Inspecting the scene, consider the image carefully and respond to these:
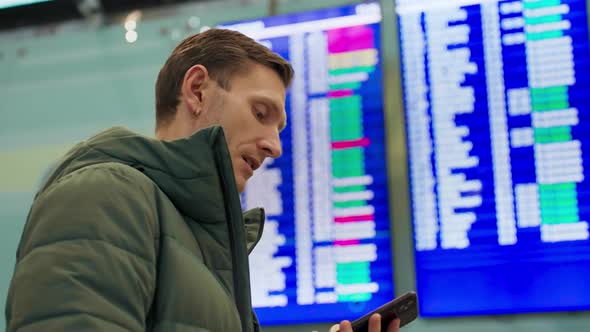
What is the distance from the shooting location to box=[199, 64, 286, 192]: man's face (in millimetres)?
1160

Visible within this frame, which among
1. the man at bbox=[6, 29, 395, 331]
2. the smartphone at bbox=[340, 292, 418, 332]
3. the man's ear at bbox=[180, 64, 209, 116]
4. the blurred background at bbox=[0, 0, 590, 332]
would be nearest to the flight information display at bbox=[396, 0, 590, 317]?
the blurred background at bbox=[0, 0, 590, 332]


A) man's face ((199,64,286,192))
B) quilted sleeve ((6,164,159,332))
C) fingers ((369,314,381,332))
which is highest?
man's face ((199,64,286,192))

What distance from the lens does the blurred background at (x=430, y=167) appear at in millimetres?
2115

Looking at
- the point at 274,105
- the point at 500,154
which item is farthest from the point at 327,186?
the point at 274,105

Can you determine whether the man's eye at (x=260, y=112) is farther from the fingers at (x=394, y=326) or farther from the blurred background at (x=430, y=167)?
the blurred background at (x=430, y=167)

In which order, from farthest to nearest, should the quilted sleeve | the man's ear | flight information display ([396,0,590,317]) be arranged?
flight information display ([396,0,590,317]) < the man's ear < the quilted sleeve

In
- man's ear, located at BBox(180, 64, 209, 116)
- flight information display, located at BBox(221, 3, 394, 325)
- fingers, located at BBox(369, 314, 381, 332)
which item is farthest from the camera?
flight information display, located at BBox(221, 3, 394, 325)

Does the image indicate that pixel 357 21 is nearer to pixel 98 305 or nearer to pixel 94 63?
pixel 94 63

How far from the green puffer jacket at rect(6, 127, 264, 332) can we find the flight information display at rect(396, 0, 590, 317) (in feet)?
3.91

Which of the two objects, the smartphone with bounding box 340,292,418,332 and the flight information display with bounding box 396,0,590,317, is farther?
the flight information display with bounding box 396,0,590,317

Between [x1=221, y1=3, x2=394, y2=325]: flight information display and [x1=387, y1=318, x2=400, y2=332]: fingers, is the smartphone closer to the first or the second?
[x1=387, y1=318, x2=400, y2=332]: fingers

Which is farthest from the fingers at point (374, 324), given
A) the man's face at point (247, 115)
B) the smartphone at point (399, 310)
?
the man's face at point (247, 115)

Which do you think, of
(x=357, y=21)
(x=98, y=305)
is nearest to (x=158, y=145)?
(x=98, y=305)

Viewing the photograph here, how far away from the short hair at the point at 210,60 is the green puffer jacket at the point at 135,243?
0.16m
